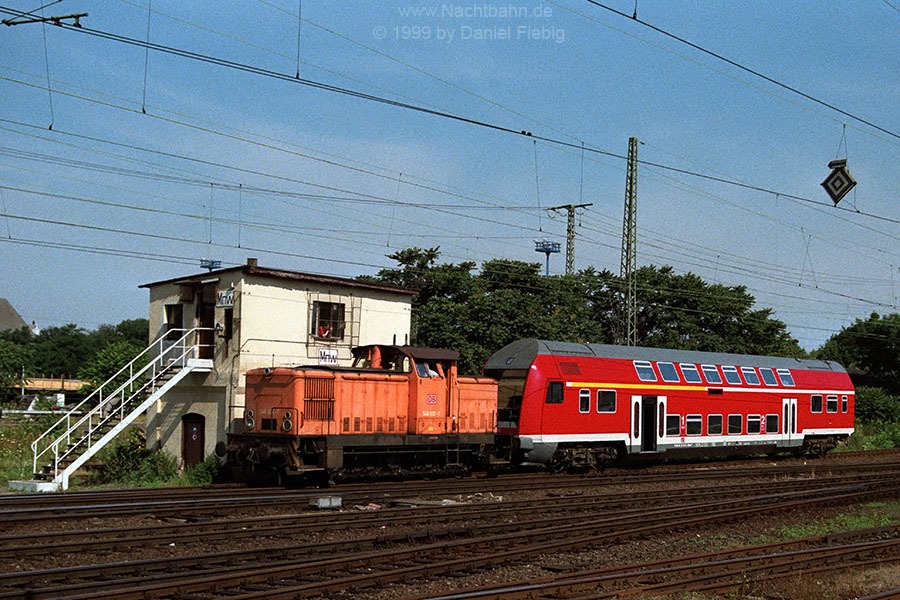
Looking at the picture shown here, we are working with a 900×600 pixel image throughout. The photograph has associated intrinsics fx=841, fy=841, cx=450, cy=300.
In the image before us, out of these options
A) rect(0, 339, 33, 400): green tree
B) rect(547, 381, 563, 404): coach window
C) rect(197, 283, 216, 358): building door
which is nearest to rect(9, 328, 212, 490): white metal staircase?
rect(197, 283, 216, 358): building door

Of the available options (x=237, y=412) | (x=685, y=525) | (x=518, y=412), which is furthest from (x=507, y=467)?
(x=685, y=525)

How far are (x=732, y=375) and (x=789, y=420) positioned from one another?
4.11 meters

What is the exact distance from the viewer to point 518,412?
23438mm

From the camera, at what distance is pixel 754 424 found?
29609 millimetres

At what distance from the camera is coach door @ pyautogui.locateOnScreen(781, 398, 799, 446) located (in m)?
30.9

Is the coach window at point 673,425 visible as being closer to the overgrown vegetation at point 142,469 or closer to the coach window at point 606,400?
the coach window at point 606,400

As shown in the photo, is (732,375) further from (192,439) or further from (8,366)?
(8,366)

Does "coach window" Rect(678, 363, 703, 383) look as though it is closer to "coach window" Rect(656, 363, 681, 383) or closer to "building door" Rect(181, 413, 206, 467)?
"coach window" Rect(656, 363, 681, 383)

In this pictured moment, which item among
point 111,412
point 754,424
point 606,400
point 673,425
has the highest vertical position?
point 606,400

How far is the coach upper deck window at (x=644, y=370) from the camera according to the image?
25891 millimetres

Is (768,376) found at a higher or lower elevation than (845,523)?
higher

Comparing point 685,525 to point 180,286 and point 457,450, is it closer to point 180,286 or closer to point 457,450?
point 457,450

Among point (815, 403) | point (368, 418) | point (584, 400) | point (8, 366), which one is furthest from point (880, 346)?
point (8, 366)

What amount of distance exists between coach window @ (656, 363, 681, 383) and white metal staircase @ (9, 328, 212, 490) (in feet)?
45.2
